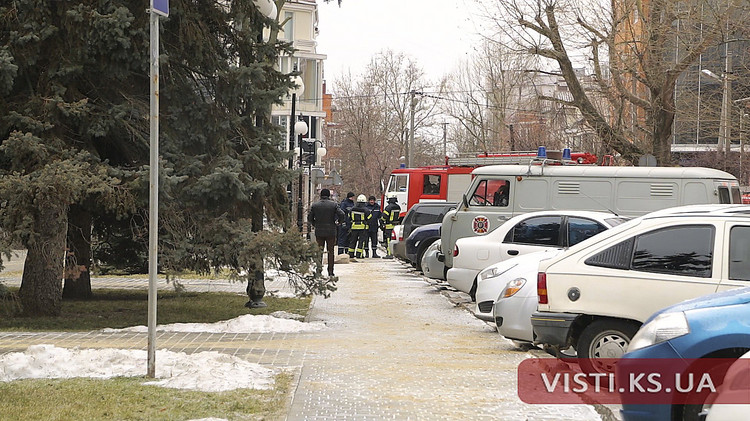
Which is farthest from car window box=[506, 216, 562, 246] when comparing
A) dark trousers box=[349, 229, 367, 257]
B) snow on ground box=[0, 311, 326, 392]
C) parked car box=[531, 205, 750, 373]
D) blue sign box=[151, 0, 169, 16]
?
dark trousers box=[349, 229, 367, 257]

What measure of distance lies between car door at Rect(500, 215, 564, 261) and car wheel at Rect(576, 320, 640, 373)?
18.8ft

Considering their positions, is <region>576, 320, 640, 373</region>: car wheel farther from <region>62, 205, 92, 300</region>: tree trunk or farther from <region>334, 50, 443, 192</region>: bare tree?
<region>334, 50, 443, 192</region>: bare tree

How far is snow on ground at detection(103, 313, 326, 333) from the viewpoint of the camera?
13.1m

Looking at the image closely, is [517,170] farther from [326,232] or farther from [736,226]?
[736,226]

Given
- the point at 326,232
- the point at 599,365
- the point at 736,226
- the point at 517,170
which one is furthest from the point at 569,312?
the point at 326,232

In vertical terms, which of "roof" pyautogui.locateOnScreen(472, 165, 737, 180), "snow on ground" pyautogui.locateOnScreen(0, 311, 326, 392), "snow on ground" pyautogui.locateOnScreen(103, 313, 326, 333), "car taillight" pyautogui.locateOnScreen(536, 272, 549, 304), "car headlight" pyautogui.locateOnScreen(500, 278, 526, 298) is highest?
"roof" pyautogui.locateOnScreen(472, 165, 737, 180)

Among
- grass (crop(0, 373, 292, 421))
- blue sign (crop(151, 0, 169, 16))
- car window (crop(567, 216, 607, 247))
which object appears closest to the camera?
grass (crop(0, 373, 292, 421))

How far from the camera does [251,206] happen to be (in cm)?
1527

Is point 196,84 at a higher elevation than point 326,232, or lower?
higher

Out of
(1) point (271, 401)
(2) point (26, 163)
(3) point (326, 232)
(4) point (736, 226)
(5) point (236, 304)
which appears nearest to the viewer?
(1) point (271, 401)

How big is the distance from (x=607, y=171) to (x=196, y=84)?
8.74m

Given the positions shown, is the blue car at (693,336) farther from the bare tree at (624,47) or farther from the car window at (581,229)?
the bare tree at (624,47)

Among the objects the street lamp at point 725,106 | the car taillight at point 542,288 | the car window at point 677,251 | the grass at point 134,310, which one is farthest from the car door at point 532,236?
the street lamp at point 725,106

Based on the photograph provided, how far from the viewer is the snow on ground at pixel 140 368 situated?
876 centimetres
